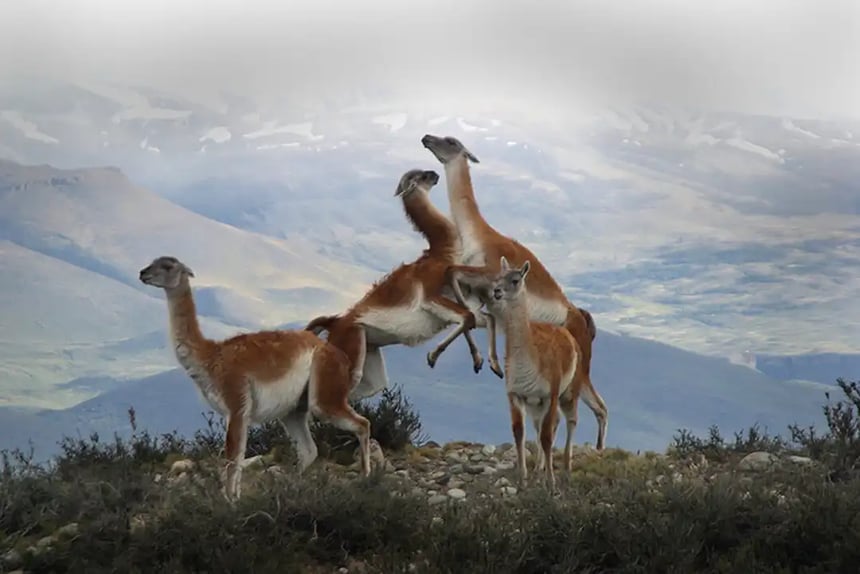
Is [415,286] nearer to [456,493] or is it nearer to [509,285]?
[509,285]

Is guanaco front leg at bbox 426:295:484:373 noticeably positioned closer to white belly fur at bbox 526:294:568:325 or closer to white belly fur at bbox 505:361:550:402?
white belly fur at bbox 505:361:550:402

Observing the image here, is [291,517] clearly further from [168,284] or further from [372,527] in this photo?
[168,284]

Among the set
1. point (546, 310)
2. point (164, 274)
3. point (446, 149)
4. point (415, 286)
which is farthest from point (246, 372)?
point (446, 149)

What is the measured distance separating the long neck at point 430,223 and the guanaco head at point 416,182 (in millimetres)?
41

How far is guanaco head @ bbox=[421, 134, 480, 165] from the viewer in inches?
395

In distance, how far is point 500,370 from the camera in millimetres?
9047

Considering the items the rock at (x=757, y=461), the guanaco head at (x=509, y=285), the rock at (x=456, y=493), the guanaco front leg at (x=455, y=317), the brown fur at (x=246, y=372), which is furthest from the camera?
the rock at (x=757, y=461)

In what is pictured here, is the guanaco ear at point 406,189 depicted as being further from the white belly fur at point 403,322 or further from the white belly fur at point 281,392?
the white belly fur at point 281,392

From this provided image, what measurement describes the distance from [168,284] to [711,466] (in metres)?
4.62

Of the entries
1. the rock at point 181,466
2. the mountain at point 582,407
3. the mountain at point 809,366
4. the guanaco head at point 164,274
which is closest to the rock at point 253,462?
the rock at point 181,466

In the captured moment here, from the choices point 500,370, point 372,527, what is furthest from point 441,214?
point 372,527

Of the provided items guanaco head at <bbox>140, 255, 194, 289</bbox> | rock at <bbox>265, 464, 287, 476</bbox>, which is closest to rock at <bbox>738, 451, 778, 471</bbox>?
rock at <bbox>265, 464, 287, 476</bbox>

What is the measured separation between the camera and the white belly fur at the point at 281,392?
8.29 metres

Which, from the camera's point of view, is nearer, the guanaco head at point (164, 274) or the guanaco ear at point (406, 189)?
the guanaco head at point (164, 274)
